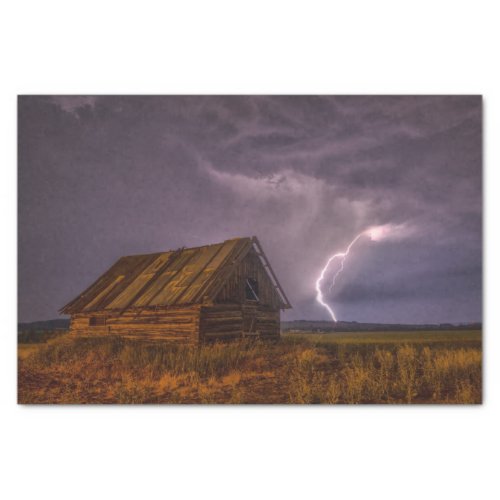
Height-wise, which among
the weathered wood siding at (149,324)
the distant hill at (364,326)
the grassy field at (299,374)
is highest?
the distant hill at (364,326)

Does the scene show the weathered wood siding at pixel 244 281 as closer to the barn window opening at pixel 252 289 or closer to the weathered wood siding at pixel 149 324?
the barn window opening at pixel 252 289

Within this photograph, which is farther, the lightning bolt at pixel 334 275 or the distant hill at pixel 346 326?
the lightning bolt at pixel 334 275

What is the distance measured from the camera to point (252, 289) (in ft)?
25.1

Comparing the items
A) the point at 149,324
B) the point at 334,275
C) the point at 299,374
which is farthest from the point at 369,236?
the point at 149,324

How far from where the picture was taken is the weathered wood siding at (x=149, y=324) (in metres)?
7.16

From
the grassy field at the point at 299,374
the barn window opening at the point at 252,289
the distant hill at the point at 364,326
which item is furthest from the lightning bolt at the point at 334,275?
the barn window opening at the point at 252,289

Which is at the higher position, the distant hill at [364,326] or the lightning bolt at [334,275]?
the lightning bolt at [334,275]

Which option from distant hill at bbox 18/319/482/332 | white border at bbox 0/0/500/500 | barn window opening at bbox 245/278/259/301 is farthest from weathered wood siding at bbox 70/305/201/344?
white border at bbox 0/0/500/500

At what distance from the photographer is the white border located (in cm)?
550
